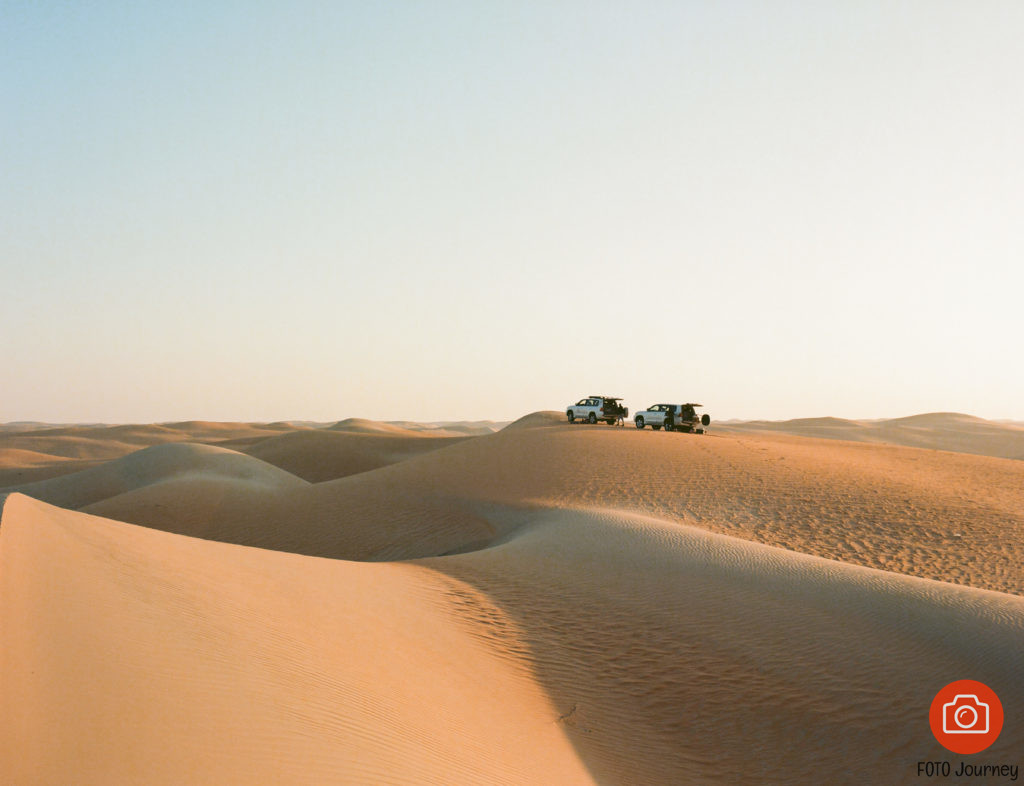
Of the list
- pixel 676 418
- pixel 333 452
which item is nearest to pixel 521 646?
pixel 676 418

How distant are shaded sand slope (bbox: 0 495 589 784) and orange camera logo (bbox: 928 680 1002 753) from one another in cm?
383

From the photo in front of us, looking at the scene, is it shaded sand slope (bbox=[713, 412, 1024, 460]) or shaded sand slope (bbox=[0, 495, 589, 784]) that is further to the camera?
shaded sand slope (bbox=[713, 412, 1024, 460])

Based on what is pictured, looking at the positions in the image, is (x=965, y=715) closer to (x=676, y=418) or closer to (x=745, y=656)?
(x=745, y=656)

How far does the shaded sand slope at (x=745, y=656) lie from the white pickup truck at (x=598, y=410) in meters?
27.7

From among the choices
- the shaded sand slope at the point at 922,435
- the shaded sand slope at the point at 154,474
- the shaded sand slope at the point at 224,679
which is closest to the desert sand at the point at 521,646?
the shaded sand slope at the point at 224,679

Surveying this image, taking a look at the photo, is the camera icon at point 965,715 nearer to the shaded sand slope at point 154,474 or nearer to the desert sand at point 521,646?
the desert sand at point 521,646

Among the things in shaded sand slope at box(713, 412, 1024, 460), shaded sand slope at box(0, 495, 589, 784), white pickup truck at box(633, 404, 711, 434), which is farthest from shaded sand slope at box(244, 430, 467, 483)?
shaded sand slope at box(0, 495, 589, 784)

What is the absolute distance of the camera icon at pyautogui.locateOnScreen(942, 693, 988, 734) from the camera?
23.2ft

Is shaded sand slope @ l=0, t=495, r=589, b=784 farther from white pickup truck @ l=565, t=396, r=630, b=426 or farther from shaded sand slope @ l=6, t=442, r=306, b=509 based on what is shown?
white pickup truck @ l=565, t=396, r=630, b=426

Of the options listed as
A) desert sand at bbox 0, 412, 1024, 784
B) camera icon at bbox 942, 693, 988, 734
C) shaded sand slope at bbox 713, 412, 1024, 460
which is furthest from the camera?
shaded sand slope at bbox 713, 412, 1024, 460

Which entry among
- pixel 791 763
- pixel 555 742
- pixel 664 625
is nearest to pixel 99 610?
pixel 555 742

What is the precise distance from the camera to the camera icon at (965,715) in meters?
7.07

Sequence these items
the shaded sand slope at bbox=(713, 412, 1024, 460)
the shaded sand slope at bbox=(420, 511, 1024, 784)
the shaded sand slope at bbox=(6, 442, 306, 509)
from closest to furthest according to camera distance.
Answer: the shaded sand slope at bbox=(420, 511, 1024, 784)
the shaded sand slope at bbox=(6, 442, 306, 509)
the shaded sand slope at bbox=(713, 412, 1024, 460)

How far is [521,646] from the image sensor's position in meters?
9.72
